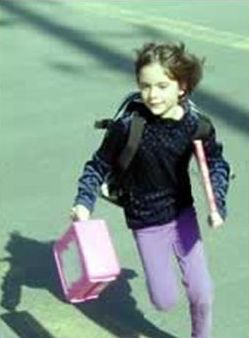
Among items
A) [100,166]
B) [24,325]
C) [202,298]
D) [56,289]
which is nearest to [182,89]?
[100,166]

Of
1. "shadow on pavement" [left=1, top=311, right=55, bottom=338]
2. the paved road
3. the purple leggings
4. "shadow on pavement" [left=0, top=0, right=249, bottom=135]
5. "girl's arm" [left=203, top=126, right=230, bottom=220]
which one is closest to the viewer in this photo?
"girl's arm" [left=203, top=126, right=230, bottom=220]

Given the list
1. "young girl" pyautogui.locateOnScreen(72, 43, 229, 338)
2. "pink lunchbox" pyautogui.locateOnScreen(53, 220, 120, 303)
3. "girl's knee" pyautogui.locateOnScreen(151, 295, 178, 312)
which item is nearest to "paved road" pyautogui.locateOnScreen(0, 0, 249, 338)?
"girl's knee" pyautogui.locateOnScreen(151, 295, 178, 312)

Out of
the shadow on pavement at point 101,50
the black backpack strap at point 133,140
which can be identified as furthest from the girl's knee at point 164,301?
the shadow on pavement at point 101,50

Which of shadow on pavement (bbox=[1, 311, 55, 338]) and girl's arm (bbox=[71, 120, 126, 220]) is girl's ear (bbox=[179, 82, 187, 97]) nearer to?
girl's arm (bbox=[71, 120, 126, 220])

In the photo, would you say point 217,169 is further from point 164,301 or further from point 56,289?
point 56,289

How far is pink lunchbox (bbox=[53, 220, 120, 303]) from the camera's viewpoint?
3.66m

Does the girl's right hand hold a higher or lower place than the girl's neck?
lower

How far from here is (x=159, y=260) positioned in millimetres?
4133

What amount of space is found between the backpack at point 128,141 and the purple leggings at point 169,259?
0.17m

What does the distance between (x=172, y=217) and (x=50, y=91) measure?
A: 15.4 ft

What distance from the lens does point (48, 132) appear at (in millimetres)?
7555

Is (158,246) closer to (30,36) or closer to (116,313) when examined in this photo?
(116,313)

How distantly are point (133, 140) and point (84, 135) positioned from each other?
3.54 metres

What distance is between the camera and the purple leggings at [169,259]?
4.10 m
